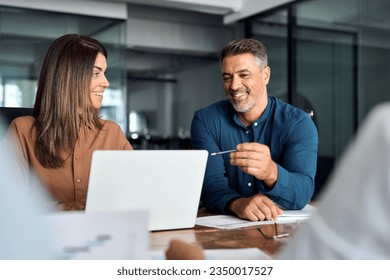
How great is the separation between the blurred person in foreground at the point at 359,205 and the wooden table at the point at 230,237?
2.21ft

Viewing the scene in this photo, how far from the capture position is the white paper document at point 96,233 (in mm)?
506

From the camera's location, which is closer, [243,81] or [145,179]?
[145,179]

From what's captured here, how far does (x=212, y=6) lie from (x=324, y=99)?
7.48 ft

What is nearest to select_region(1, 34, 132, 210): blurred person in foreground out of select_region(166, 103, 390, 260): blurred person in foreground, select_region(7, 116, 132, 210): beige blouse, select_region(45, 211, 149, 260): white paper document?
select_region(7, 116, 132, 210): beige blouse

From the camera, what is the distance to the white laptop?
1149 millimetres

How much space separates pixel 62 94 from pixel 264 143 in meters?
0.95

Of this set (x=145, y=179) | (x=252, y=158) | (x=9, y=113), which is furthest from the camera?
(x=9, y=113)

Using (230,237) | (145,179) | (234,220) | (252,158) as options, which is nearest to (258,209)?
(234,220)

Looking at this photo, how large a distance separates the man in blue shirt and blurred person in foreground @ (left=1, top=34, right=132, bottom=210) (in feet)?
1.78

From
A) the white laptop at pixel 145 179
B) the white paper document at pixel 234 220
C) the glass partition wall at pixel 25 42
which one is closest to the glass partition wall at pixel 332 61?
the glass partition wall at pixel 25 42

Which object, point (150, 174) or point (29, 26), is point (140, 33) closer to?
point (29, 26)

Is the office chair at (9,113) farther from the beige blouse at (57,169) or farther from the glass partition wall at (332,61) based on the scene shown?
the glass partition wall at (332,61)

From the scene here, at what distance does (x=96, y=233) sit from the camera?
1.71 feet

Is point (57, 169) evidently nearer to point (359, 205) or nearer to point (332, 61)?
point (359, 205)
